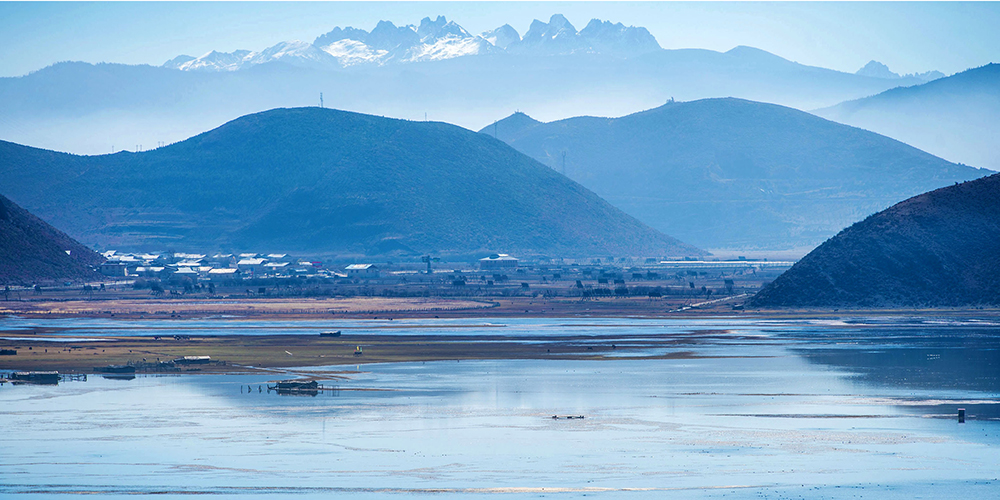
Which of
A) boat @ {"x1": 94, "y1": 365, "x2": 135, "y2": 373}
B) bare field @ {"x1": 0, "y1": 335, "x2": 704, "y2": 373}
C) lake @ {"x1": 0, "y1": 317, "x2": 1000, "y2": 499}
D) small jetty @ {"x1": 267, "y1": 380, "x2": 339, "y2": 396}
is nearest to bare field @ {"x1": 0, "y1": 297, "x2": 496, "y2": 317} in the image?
bare field @ {"x1": 0, "y1": 335, "x2": 704, "y2": 373}

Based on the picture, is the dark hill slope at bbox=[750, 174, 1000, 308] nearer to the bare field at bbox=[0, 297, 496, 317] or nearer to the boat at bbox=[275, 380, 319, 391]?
the bare field at bbox=[0, 297, 496, 317]

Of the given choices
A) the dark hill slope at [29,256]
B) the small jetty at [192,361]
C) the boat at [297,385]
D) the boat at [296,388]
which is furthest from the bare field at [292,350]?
the dark hill slope at [29,256]

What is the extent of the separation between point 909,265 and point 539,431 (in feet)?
270

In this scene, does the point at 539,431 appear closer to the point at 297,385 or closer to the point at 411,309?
the point at 297,385

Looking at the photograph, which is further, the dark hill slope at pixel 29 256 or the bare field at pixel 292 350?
the dark hill slope at pixel 29 256

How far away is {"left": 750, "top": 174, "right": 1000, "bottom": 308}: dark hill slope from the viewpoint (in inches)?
4619

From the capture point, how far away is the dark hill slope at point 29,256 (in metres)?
176

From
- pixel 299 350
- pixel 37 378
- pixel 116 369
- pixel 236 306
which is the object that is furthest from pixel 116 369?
pixel 236 306

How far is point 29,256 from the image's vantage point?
18375cm

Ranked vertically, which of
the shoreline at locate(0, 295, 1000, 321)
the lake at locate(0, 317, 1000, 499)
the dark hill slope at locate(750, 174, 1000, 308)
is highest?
the dark hill slope at locate(750, 174, 1000, 308)

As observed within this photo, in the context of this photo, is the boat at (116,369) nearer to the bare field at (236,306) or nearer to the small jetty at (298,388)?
the small jetty at (298,388)

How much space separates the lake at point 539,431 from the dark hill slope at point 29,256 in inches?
4774

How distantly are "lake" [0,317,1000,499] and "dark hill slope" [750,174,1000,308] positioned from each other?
149 ft

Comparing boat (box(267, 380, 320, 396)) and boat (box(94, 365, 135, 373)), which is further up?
boat (box(94, 365, 135, 373))
